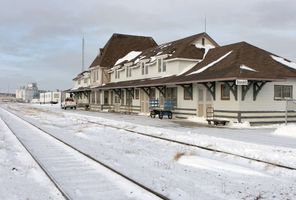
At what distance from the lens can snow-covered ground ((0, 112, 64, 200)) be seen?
7632 mm

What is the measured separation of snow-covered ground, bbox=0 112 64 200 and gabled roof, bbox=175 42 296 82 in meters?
15.4

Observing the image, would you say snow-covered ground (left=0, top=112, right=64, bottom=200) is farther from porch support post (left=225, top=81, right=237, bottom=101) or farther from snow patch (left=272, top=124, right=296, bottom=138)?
porch support post (left=225, top=81, right=237, bottom=101)

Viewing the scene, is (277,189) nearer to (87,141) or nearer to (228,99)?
(87,141)

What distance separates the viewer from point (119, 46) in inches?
2382

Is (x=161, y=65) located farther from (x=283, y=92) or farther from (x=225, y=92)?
(x=283, y=92)

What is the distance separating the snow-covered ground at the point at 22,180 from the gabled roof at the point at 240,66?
50.5 feet

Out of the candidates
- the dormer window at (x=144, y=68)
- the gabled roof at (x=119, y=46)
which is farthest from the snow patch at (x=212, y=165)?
the gabled roof at (x=119, y=46)

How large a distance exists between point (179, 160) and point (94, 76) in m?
48.2

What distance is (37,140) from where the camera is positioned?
17062 millimetres

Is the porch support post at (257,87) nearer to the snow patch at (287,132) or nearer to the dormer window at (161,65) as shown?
the snow patch at (287,132)

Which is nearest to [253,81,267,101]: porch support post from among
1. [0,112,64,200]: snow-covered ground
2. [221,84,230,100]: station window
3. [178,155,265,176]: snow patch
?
[221,84,230,100]: station window

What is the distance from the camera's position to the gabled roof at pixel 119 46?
5813cm

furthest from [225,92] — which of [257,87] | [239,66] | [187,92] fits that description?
[187,92]

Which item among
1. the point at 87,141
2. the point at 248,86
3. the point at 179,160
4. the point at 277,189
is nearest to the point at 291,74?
the point at 248,86
